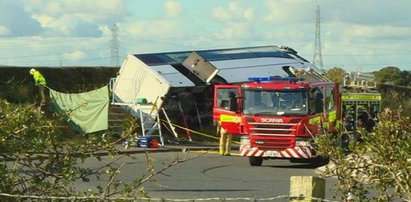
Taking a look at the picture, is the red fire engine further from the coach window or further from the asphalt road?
the asphalt road

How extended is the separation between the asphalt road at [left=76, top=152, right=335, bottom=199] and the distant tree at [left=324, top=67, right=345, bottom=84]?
31.4 feet

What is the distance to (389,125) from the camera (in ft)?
18.5

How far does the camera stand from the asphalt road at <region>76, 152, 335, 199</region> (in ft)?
49.1

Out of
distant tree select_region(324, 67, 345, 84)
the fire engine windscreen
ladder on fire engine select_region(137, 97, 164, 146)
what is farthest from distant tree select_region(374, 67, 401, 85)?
the fire engine windscreen

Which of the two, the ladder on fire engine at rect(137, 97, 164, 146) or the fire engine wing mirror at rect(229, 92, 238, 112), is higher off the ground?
the fire engine wing mirror at rect(229, 92, 238, 112)

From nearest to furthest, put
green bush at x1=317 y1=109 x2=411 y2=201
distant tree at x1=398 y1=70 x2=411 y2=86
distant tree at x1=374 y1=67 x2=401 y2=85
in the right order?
1. green bush at x1=317 y1=109 x2=411 y2=201
2. distant tree at x1=398 y1=70 x2=411 y2=86
3. distant tree at x1=374 y1=67 x2=401 y2=85

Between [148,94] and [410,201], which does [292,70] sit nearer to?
[148,94]

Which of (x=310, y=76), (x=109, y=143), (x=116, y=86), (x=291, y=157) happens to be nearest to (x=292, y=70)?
(x=310, y=76)

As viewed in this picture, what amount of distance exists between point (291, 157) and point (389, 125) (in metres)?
16.3

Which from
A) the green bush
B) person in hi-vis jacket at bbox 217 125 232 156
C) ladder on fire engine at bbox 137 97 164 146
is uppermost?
the green bush

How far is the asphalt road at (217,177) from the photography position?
589 inches

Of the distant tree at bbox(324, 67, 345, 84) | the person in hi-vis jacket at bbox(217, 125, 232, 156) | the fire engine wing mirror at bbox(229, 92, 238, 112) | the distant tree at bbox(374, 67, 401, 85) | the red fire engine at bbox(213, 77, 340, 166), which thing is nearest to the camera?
the red fire engine at bbox(213, 77, 340, 166)

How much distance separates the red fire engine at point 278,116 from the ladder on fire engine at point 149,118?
844 cm

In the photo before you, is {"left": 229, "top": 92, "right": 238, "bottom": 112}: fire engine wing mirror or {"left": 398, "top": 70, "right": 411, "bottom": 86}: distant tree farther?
{"left": 398, "top": 70, "right": 411, "bottom": 86}: distant tree
